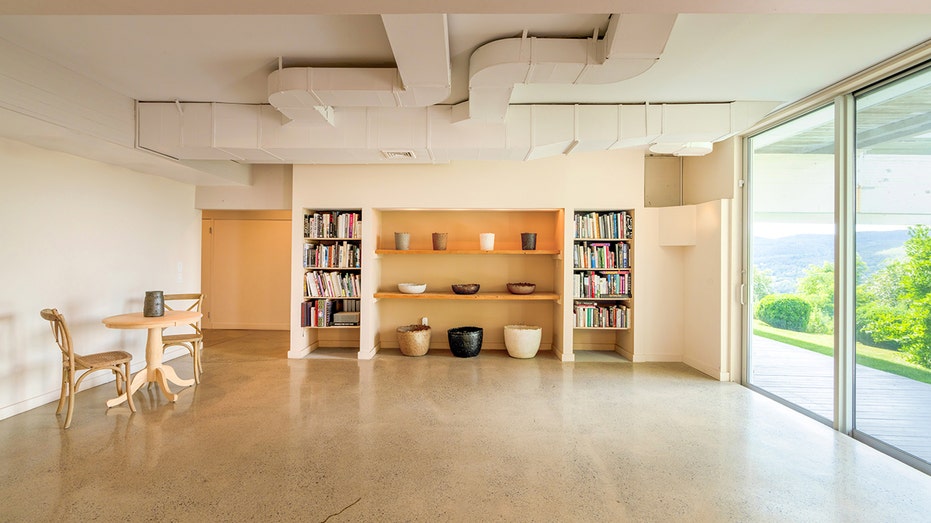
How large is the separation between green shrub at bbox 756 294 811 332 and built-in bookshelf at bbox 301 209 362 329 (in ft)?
14.6

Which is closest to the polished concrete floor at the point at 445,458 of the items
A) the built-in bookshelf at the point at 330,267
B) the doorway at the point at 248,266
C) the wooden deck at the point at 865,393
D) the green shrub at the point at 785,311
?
the wooden deck at the point at 865,393

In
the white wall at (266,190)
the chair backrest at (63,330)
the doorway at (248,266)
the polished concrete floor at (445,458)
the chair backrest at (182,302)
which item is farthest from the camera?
the doorway at (248,266)

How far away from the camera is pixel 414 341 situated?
536 centimetres

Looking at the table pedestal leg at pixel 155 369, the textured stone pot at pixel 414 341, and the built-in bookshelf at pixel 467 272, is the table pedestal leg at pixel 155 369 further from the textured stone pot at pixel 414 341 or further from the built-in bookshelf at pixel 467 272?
the built-in bookshelf at pixel 467 272

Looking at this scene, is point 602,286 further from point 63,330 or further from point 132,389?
point 63,330

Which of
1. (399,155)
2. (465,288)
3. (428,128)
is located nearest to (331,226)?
(399,155)

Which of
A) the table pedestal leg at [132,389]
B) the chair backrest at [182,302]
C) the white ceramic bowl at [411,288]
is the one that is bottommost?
the table pedestal leg at [132,389]

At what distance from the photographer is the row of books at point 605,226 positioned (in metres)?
5.28

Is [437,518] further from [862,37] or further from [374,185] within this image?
[374,185]

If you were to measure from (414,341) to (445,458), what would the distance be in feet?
8.92

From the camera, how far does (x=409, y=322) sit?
5.91 meters

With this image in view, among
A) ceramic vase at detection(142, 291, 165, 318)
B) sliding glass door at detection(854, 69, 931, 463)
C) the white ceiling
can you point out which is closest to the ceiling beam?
the white ceiling

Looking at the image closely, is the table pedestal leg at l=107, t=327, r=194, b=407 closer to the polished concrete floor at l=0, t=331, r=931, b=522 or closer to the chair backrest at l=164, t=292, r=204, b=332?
the polished concrete floor at l=0, t=331, r=931, b=522

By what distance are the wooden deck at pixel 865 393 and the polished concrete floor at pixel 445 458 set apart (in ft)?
0.58
